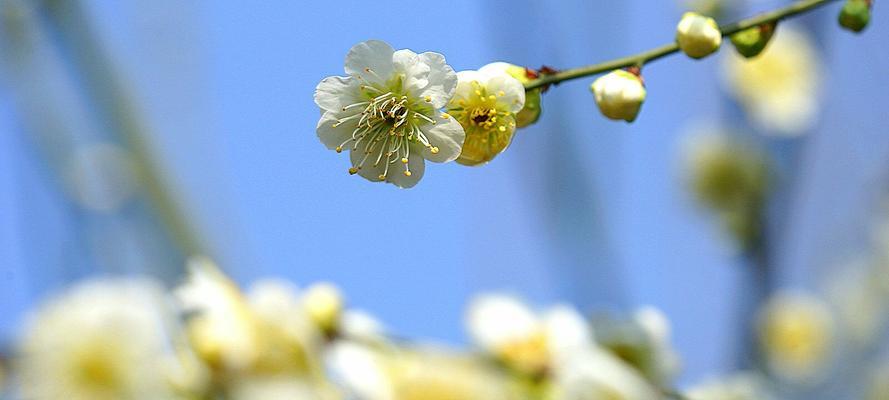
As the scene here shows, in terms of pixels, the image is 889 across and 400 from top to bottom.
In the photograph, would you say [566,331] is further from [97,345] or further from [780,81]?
[780,81]

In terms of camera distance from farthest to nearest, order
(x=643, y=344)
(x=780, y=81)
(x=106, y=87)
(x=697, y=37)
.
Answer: (x=780, y=81)
(x=106, y=87)
(x=643, y=344)
(x=697, y=37)

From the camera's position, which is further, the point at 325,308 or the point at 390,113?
the point at 325,308

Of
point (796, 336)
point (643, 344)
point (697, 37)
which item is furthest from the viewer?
point (796, 336)

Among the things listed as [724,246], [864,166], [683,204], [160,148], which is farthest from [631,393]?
[683,204]

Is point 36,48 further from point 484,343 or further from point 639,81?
point 639,81

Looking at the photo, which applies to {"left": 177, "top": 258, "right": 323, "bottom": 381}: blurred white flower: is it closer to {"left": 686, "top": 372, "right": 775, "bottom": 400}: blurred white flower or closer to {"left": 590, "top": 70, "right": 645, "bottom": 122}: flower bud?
{"left": 590, "top": 70, "right": 645, "bottom": 122}: flower bud

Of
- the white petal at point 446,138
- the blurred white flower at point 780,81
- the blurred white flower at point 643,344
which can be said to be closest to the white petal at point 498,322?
the blurred white flower at point 643,344

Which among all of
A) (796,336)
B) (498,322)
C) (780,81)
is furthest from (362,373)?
(780,81)
